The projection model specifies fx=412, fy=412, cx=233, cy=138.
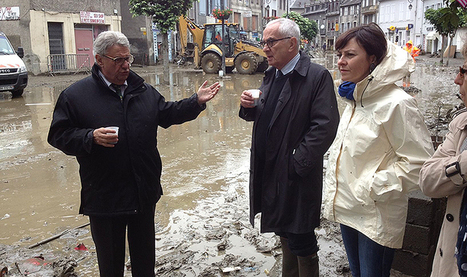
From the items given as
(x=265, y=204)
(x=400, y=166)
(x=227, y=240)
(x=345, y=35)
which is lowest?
(x=227, y=240)

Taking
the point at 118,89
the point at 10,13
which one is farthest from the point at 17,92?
the point at 118,89

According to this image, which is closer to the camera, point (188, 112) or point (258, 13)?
point (188, 112)

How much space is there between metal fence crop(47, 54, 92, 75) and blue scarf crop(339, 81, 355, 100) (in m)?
21.9

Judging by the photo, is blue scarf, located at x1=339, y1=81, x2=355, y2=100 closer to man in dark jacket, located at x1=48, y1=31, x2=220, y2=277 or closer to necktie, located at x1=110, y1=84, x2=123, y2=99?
man in dark jacket, located at x1=48, y1=31, x2=220, y2=277

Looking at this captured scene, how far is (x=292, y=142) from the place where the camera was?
102 inches

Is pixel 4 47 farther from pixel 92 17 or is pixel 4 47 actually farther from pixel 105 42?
pixel 105 42

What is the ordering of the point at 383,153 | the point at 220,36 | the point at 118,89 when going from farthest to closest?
the point at 220,36 → the point at 118,89 → the point at 383,153

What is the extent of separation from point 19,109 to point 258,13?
41.9m

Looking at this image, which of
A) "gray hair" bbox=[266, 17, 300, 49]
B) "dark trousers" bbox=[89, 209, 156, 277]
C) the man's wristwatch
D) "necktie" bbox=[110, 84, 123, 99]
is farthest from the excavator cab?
the man's wristwatch

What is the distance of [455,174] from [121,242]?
6.63 ft

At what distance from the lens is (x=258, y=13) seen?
49.6m

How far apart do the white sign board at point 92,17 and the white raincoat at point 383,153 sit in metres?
23.8

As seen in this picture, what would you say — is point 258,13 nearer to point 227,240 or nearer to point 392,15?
point 392,15

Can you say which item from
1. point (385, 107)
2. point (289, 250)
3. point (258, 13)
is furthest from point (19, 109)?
point (258, 13)
